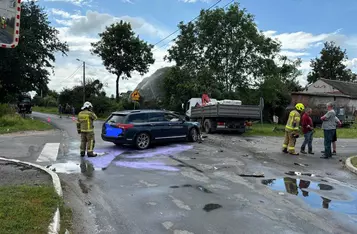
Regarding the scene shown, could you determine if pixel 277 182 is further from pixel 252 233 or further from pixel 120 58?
pixel 120 58

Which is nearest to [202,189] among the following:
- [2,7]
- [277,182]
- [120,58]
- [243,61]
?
[277,182]

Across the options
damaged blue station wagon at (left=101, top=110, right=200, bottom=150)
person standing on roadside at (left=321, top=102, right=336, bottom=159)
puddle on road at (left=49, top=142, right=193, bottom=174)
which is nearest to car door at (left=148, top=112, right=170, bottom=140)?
damaged blue station wagon at (left=101, top=110, right=200, bottom=150)

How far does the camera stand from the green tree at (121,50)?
52.2m

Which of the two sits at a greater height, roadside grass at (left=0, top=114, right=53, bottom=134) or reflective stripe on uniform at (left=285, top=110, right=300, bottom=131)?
reflective stripe on uniform at (left=285, top=110, right=300, bottom=131)

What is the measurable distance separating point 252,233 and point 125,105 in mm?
42989

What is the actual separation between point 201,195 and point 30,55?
3581cm

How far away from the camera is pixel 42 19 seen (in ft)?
130

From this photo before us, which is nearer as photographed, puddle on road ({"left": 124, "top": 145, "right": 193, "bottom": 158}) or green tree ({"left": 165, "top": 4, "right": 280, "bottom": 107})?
puddle on road ({"left": 124, "top": 145, "right": 193, "bottom": 158})

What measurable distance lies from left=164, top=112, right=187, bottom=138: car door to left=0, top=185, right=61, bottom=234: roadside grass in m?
8.24

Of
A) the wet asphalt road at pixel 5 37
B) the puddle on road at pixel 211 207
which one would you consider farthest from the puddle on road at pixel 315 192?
the wet asphalt road at pixel 5 37

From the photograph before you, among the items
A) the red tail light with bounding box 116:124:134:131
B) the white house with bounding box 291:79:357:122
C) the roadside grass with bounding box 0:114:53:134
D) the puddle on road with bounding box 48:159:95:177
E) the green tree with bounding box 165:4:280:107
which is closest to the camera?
the puddle on road with bounding box 48:159:95:177

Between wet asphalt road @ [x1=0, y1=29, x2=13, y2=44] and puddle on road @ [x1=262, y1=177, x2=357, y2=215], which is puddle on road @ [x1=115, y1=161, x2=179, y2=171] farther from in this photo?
wet asphalt road @ [x1=0, y1=29, x2=13, y2=44]

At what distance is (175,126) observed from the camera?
1478cm

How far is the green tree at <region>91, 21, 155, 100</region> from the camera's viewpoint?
52.2m
